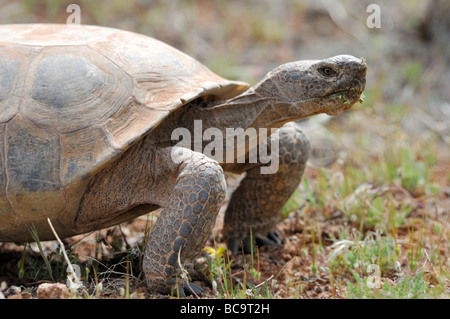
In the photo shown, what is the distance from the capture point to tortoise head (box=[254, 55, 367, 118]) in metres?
2.96

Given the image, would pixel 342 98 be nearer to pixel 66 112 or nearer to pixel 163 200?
pixel 163 200

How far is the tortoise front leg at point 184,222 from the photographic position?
2.73m

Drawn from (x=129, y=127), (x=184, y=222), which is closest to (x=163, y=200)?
(x=184, y=222)

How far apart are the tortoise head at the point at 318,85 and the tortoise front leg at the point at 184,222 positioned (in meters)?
0.68

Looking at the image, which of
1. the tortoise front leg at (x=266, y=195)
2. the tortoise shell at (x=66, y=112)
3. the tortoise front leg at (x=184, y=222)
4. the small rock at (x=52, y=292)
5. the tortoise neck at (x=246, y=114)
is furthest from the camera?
the tortoise front leg at (x=266, y=195)

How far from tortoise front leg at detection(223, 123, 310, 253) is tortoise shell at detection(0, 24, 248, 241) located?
2.48 feet

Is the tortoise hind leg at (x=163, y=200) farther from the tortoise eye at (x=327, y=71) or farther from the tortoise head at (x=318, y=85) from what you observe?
the tortoise eye at (x=327, y=71)

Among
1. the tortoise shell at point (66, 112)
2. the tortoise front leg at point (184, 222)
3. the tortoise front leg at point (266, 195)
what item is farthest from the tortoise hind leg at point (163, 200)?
the tortoise front leg at point (266, 195)

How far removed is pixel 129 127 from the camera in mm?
2990

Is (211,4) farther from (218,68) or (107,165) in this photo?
(107,165)

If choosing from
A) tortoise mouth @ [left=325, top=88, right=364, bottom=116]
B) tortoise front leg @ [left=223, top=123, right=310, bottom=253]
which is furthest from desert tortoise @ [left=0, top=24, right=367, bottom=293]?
tortoise front leg @ [left=223, top=123, right=310, bottom=253]

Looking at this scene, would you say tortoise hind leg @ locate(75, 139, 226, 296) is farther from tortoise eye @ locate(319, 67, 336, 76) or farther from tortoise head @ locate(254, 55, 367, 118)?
tortoise eye @ locate(319, 67, 336, 76)
